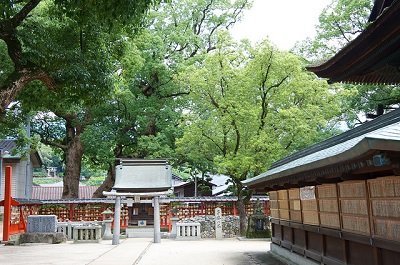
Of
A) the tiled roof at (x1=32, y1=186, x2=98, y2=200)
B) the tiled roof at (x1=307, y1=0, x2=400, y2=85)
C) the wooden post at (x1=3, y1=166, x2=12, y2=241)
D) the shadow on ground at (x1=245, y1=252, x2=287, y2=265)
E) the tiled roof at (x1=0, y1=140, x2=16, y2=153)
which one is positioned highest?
the tiled roof at (x1=0, y1=140, x2=16, y2=153)

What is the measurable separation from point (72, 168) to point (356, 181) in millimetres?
25900

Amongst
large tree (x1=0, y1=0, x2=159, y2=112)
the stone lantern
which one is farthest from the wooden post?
large tree (x1=0, y1=0, x2=159, y2=112)

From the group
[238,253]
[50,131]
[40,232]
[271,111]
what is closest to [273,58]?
[271,111]

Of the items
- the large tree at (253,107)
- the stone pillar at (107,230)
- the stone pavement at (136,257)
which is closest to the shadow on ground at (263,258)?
the stone pavement at (136,257)

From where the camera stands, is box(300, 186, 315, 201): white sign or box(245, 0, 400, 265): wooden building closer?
box(245, 0, 400, 265): wooden building

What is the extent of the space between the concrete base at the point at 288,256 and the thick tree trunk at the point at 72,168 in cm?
1923

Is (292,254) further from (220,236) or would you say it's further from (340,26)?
(340,26)

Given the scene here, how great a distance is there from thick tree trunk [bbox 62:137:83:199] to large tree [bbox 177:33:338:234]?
10859 millimetres

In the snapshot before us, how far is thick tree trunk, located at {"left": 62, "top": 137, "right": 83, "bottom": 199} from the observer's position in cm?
3027

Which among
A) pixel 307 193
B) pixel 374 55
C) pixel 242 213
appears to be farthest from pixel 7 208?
pixel 374 55

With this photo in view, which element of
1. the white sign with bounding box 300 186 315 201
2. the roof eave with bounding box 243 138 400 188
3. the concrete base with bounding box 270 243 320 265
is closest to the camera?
the roof eave with bounding box 243 138 400 188

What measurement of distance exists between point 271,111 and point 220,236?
25.6ft

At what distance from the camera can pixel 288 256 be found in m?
13.0

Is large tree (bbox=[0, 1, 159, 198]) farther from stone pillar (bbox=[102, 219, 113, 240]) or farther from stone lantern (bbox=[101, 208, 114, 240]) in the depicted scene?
stone pillar (bbox=[102, 219, 113, 240])
